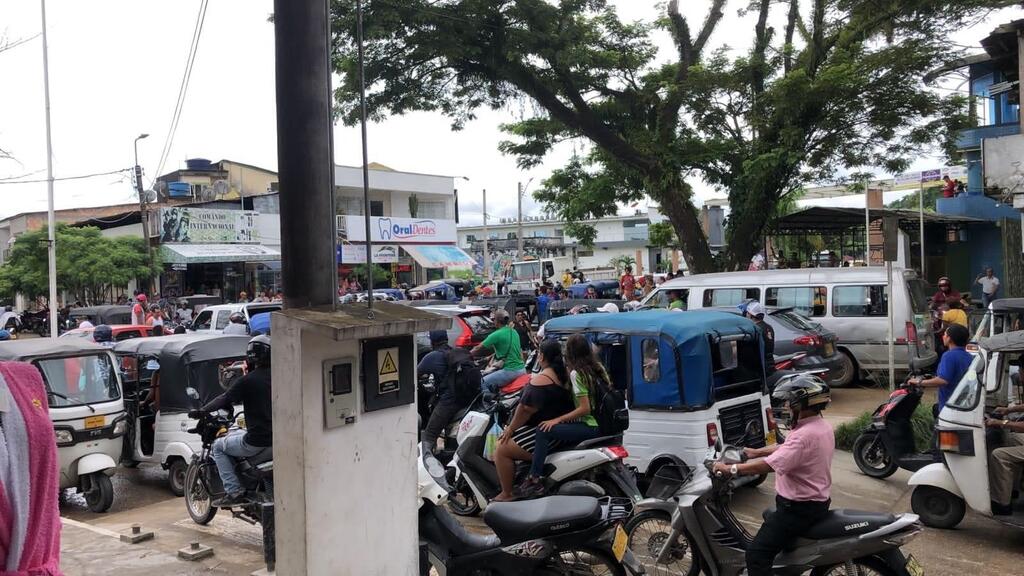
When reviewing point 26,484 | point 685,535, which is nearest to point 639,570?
point 685,535

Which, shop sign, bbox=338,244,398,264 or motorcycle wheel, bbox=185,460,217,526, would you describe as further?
shop sign, bbox=338,244,398,264

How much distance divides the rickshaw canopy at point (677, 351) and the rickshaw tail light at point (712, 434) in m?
0.19

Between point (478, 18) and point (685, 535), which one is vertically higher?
point (478, 18)

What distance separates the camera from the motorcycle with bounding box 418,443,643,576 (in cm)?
447

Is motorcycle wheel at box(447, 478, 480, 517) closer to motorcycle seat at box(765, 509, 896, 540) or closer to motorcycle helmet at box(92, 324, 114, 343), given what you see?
motorcycle seat at box(765, 509, 896, 540)

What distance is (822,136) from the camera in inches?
705

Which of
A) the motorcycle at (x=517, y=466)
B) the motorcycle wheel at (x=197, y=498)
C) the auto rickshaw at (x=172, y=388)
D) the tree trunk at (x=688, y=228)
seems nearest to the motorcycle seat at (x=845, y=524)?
the motorcycle at (x=517, y=466)

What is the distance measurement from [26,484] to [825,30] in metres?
19.0

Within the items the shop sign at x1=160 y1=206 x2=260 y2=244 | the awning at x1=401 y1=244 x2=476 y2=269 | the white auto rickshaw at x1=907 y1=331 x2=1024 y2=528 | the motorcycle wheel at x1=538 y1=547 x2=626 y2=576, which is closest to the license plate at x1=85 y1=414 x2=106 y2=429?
the motorcycle wheel at x1=538 y1=547 x2=626 y2=576

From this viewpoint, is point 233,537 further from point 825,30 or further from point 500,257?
point 500,257

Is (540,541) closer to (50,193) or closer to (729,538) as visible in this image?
(729,538)

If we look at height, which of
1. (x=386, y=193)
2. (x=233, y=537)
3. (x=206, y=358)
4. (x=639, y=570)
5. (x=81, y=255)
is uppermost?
(x=386, y=193)

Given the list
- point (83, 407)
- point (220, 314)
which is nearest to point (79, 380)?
point (83, 407)

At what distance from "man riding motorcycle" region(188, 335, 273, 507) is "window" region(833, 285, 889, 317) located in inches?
419
